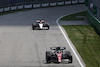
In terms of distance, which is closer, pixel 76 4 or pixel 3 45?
pixel 3 45

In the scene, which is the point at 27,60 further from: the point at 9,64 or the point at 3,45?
the point at 3,45

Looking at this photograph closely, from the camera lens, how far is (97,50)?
23.4 metres

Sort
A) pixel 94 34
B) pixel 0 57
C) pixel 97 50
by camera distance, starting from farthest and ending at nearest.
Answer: pixel 94 34 → pixel 97 50 → pixel 0 57

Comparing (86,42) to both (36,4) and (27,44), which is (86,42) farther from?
(36,4)

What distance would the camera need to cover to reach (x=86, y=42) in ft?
86.4

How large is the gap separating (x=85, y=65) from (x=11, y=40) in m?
9.86

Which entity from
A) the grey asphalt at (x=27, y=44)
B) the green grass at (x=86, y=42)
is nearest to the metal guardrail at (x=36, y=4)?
the grey asphalt at (x=27, y=44)

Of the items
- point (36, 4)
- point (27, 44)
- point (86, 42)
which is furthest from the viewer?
point (36, 4)

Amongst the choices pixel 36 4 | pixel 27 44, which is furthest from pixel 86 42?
pixel 36 4

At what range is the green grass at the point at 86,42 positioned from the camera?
20594 millimetres

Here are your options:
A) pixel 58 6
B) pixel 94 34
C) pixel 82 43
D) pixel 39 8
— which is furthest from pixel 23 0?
pixel 82 43

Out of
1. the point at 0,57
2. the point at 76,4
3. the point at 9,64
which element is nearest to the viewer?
the point at 9,64

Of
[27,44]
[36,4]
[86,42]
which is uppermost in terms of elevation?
[27,44]

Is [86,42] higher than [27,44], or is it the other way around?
[27,44]
